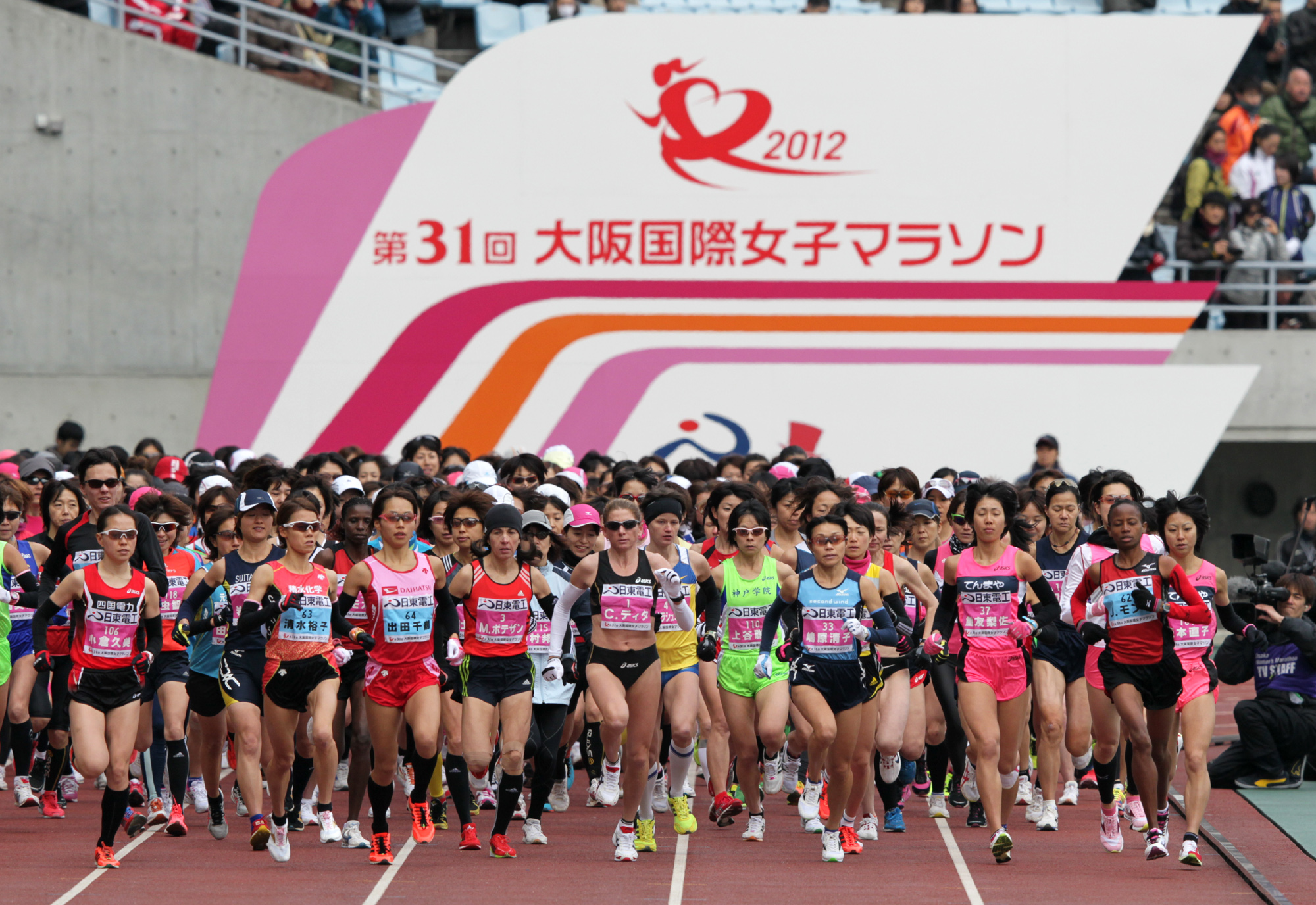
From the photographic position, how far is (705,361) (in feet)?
60.5

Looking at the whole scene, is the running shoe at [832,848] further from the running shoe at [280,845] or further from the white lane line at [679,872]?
the running shoe at [280,845]

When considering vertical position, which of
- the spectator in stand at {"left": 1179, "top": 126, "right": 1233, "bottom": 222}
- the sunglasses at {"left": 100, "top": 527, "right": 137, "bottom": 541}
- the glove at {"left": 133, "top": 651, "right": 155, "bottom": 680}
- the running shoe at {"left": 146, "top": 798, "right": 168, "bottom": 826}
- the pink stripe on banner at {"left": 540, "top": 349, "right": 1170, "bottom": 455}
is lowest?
the running shoe at {"left": 146, "top": 798, "right": 168, "bottom": 826}

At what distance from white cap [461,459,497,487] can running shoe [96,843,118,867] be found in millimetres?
3903

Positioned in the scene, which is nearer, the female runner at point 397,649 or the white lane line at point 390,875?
the white lane line at point 390,875

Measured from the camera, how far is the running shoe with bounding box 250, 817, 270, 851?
9.39 metres

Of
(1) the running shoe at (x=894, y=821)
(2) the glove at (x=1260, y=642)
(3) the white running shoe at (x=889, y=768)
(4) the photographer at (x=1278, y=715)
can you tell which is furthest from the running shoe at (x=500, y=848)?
(4) the photographer at (x=1278, y=715)

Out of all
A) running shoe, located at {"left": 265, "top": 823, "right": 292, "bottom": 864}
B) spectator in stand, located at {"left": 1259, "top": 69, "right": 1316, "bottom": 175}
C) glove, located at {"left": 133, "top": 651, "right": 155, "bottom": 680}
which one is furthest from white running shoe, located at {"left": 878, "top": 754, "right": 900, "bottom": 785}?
spectator in stand, located at {"left": 1259, "top": 69, "right": 1316, "bottom": 175}

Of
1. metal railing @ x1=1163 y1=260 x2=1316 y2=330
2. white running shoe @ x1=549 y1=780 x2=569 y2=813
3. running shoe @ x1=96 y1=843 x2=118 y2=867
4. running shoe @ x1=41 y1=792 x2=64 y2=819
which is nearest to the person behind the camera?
running shoe @ x1=96 y1=843 x2=118 y2=867

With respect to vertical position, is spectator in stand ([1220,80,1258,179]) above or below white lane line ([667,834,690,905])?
above

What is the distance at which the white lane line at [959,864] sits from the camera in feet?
28.2

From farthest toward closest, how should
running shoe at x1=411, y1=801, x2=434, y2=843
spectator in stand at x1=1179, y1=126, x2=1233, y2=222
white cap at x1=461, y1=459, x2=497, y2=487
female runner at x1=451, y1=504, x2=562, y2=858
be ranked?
spectator in stand at x1=1179, y1=126, x2=1233, y2=222
white cap at x1=461, y1=459, x2=497, y2=487
running shoe at x1=411, y1=801, x2=434, y2=843
female runner at x1=451, y1=504, x2=562, y2=858

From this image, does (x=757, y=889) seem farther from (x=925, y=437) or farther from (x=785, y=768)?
(x=925, y=437)

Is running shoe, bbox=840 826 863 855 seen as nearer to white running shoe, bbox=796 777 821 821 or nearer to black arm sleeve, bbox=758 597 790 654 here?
white running shoe, bbox=796 777 821 821

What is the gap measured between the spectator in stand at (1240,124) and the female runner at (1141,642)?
37.0ft
